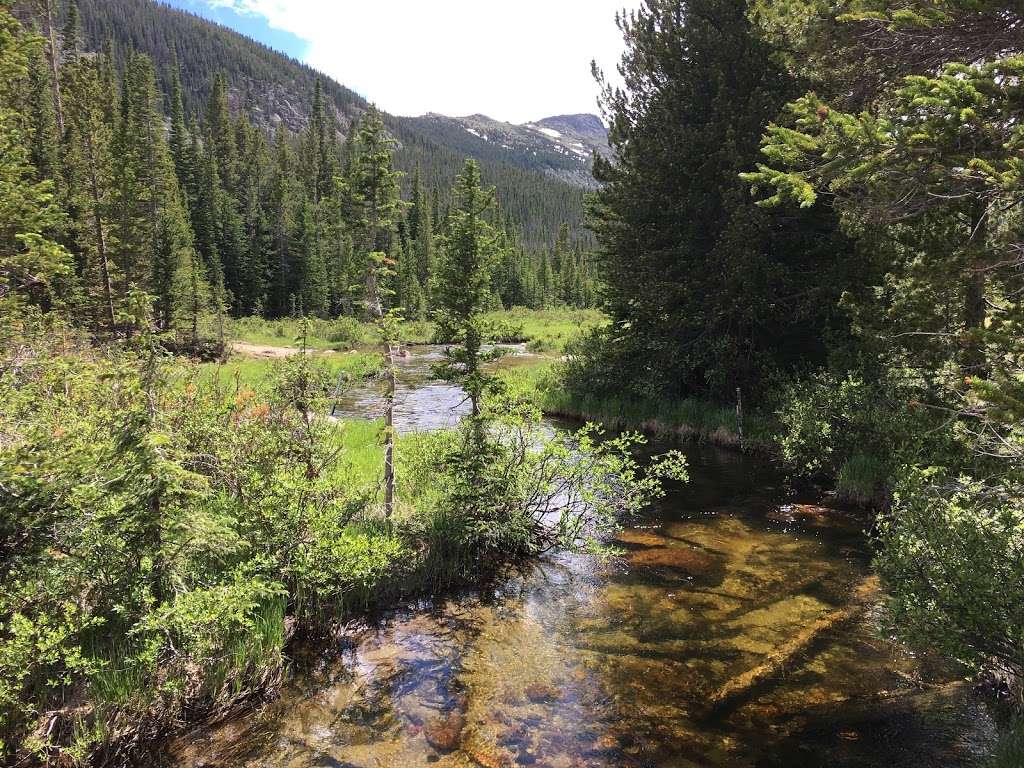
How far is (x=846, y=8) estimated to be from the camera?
26.0 ft

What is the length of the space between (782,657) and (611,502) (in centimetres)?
551

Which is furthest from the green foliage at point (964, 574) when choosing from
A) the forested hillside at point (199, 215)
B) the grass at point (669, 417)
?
the grass at point (669, 417)

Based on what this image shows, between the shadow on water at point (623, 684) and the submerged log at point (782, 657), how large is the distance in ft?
0.27

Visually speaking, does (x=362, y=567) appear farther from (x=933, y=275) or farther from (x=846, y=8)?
(x=846, y=8)

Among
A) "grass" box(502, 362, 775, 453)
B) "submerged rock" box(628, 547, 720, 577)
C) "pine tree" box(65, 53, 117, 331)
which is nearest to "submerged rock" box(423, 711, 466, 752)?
"submerged rock" box(628, 547, 720, 577)

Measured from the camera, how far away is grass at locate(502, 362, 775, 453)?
17.7 metres

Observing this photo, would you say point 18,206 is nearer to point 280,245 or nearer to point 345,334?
point 345,334

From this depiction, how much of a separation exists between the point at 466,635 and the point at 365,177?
769 cm

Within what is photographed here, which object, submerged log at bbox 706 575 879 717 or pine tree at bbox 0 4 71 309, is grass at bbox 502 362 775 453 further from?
pine tree at bbox 0 4 71 309

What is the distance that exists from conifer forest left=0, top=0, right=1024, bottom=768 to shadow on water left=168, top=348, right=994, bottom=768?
0.05 metres

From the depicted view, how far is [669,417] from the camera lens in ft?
66.0

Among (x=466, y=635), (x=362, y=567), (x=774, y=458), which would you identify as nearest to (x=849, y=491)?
(x=774, y=458)

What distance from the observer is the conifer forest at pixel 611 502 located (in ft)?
18.1

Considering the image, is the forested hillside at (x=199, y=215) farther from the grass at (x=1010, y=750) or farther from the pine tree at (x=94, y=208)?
the grass at (x=1010, y=750)
